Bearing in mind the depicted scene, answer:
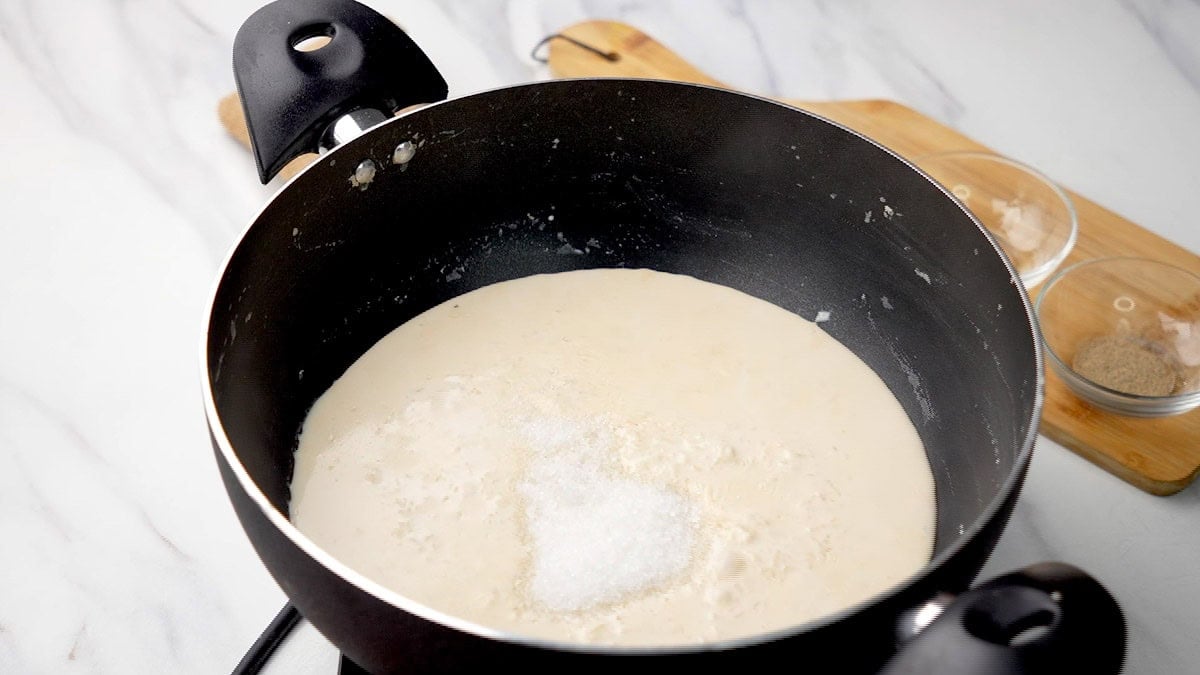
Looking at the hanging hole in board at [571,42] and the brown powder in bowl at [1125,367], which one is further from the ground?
the hanging hole in board at [571,42]

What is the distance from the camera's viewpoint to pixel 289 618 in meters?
0.98

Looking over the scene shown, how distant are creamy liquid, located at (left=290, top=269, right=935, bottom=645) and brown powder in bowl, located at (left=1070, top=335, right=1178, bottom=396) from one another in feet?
0.76

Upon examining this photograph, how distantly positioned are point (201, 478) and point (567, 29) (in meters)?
0.76

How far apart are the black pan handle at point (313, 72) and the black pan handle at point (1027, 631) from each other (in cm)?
71

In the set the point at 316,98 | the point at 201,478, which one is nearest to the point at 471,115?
the point at 316,98

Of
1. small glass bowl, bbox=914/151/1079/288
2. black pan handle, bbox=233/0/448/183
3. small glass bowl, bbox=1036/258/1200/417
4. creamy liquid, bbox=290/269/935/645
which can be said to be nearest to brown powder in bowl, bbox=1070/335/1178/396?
small glass bowl, bbox=1036/258/1200/417

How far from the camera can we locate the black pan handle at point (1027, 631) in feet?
1.89

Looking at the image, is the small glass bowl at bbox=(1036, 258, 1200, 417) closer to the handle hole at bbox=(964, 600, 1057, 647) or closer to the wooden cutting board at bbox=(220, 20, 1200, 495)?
the wooden cutting board at bbox=(220, 20, 1200, 495)

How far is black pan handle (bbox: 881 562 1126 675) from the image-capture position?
58cm

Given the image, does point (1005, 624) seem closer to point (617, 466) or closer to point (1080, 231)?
point (617, 466)

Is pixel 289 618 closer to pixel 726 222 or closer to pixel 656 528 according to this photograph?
pixel 656 528

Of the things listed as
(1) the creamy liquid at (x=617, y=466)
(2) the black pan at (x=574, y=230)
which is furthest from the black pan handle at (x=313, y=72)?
(1) the creamy liquid at (x=617, y=466)

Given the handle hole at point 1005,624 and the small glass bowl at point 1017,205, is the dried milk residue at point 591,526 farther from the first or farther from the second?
the small glass bowl at point 1017,205

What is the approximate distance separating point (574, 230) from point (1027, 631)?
0.72 meters
